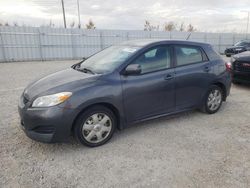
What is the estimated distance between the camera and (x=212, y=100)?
15.9 feet

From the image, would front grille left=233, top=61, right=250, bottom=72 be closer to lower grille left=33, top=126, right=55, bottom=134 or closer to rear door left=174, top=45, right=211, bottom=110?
rear door left=174, top=45, right=211, bottom=110

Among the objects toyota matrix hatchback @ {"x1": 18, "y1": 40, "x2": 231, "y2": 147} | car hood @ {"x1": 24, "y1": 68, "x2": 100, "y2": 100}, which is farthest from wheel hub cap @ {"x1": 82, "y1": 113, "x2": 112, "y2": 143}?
car hood @ {"x1": 24, "y1": 68, "x2": 100, "y2": 100}

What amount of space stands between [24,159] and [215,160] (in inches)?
102

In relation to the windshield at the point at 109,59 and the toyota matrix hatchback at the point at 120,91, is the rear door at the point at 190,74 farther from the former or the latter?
the windshield at the point at 109,59

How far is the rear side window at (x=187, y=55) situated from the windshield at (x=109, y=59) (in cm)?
88

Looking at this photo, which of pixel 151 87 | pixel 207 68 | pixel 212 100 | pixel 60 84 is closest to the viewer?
pixel 60 84

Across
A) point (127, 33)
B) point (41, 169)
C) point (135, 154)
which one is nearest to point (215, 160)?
point (135, 154)

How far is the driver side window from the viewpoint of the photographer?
12.4ft

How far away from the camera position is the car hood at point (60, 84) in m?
3.19

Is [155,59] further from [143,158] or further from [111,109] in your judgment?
→ [143,158]

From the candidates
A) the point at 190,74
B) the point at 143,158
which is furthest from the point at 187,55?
the point at 143,158

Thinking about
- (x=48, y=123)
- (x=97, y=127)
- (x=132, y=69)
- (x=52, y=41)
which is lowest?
(x=97, y=127)

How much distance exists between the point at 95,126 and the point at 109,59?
1265mm

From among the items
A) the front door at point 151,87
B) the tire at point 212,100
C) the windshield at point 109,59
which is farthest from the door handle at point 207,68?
the windshield at point 109,59
